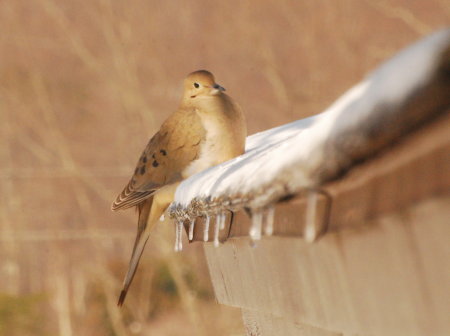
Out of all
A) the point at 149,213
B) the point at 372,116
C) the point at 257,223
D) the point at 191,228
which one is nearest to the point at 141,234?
the point at 149,213

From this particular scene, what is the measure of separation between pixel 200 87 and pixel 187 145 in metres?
0.29

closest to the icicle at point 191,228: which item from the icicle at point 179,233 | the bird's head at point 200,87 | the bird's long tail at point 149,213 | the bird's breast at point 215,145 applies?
the icicle at point 179,233

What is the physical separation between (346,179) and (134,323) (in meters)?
7.34

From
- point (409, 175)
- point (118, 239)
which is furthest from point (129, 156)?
point (409, 175)

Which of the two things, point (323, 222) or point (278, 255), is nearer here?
point (323, 222)

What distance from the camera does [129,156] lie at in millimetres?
8133

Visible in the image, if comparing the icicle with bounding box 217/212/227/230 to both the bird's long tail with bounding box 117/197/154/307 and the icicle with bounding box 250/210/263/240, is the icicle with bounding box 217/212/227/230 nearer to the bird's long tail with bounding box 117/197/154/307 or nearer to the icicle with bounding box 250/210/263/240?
the icicle with bounding box 250/210/263/240

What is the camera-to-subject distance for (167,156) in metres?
2.86

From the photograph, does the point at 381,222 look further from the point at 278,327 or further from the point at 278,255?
the point at 278,327

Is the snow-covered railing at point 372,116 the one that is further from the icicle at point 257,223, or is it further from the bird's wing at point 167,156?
the bird's wing at point 167,156

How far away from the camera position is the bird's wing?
2.76 metres

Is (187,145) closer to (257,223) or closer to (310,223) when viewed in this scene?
(257,223)

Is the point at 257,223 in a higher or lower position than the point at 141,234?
lower

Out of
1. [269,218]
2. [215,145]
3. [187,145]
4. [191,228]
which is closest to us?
[269,218]
